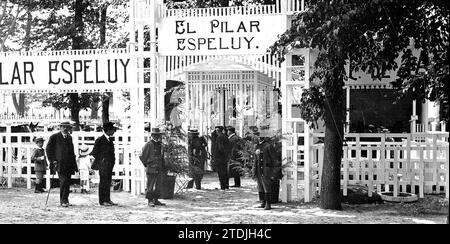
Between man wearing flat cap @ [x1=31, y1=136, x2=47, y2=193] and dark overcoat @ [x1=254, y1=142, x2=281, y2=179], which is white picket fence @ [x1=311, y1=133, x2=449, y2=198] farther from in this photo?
man wearing flat cap @ [x1=31, y1=136, x2=47, y2=193]

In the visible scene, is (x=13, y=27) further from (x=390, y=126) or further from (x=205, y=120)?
(x=390, y=126)

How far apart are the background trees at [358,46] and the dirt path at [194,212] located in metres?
0.73

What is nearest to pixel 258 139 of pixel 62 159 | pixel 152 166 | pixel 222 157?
pixel 152 166

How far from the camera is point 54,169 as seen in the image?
1077 centimetres

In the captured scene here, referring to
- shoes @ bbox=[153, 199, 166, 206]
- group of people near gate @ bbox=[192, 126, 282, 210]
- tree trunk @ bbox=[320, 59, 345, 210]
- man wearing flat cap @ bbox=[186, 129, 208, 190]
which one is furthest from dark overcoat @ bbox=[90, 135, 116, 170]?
tree trunk @ bbox=[320, 59, 345, 210]

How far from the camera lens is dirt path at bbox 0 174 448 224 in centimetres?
931

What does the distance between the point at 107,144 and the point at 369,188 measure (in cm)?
528

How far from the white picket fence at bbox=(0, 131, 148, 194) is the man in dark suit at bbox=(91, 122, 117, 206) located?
1.36 m

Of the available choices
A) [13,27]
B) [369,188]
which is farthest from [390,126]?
[13,27]

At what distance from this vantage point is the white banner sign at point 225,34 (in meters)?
11.3

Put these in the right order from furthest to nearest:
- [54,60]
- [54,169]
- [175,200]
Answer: [54,60] < [175,200] < [54,169]

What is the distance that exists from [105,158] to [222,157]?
142 inches

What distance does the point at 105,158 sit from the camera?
10750 mm

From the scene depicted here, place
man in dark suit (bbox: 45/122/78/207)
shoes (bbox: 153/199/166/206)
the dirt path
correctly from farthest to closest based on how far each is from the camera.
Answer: shoes (bbox: 153/199/166/206) < man in dark suit (bbox: 45/122/78/207) < the dirt path
